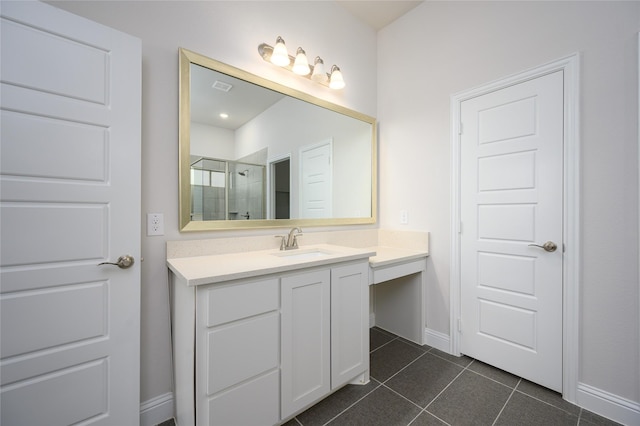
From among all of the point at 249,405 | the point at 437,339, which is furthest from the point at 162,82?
the point at 437,339

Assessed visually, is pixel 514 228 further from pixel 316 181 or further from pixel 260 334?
pixel 260 334

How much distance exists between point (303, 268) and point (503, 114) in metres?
1.79

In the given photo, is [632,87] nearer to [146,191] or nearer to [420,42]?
[420,42]

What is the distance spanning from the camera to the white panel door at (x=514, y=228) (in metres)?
1.66

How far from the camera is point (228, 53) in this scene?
1.70 meters

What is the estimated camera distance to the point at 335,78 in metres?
2.18

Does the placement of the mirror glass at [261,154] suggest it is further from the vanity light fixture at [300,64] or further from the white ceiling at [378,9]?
the white ceiling at [378,9]

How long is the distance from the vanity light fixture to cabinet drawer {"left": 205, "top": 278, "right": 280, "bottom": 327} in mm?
1519

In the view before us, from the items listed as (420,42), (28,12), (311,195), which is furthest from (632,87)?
(28,12)

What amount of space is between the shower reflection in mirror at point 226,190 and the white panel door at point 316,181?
378 millimetres

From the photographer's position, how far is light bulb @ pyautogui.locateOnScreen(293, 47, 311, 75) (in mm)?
1910

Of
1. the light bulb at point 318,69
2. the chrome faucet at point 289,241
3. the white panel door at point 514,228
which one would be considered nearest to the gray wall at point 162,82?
the chrome faucet at point 289,241

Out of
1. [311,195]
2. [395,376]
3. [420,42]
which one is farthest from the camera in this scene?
[420,42]

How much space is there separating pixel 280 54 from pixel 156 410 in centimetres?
231
